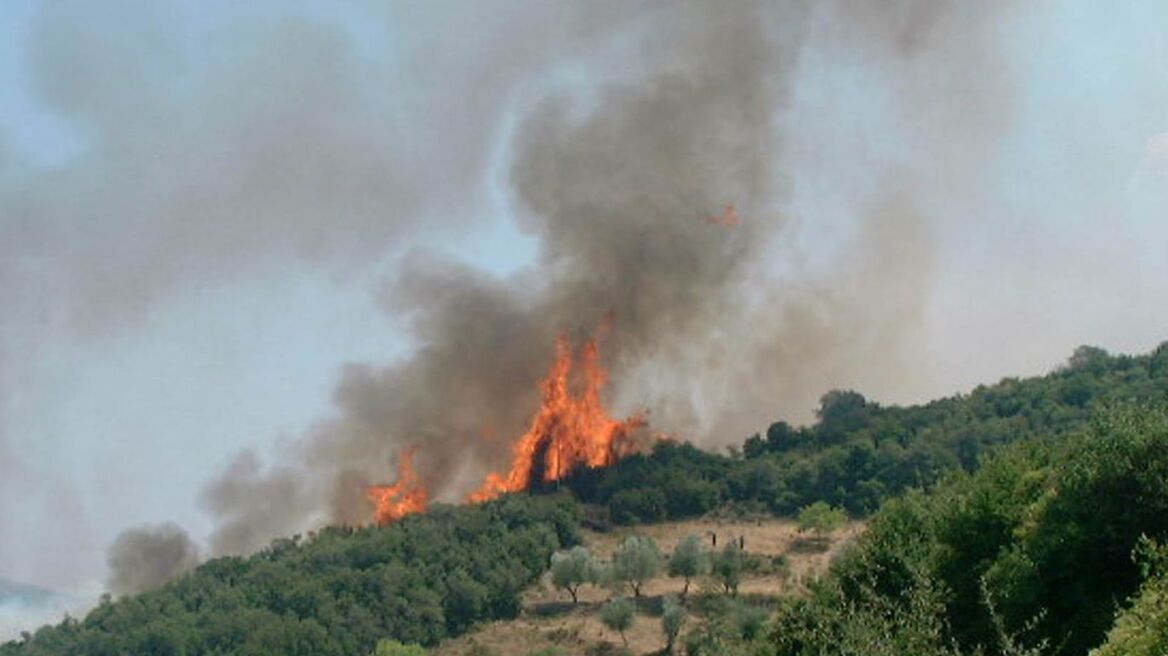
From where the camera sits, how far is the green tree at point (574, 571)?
470 ft

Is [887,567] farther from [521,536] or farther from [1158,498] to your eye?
[521,536]

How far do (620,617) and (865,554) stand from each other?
239ft

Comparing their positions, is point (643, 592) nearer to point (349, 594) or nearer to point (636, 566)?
point (636, 566)

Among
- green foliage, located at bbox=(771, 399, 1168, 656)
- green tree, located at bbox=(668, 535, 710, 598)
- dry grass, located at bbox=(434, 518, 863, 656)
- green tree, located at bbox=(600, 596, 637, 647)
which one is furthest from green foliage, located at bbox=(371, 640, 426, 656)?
green foliage, located at bbox=(771, 399, 1168, 656)

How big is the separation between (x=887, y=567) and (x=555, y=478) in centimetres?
14635

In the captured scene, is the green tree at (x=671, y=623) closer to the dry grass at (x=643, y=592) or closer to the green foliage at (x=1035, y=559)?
the dry grass at (x=643, y=592)

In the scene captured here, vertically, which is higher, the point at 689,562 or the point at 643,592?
the point at 689,562

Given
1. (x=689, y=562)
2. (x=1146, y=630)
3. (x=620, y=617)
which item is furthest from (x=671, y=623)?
(x=1146, y=630)

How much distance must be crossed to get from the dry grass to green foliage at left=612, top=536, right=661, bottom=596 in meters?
1.95

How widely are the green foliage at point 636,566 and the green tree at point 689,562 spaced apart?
7.02ft

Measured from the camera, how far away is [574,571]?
143750 mm

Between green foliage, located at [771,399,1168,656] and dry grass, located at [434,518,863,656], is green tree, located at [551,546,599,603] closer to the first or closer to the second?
dry grass, located at [434,518,863,656]

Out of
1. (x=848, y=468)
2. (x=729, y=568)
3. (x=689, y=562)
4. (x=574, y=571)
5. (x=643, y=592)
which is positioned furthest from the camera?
(x=848, y=468)

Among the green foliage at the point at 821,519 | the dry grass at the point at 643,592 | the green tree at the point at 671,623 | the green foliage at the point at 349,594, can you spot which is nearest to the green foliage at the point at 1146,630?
the dry grass at the point at 643,592
